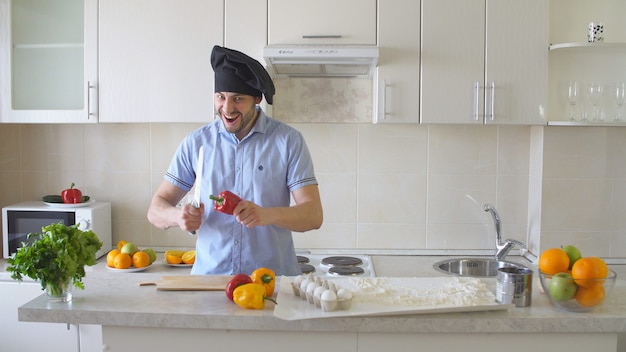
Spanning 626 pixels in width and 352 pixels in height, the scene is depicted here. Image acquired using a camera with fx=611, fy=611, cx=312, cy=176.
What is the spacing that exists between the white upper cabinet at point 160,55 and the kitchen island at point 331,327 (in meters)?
1.44

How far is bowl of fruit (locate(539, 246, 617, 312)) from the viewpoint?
62.2 inches

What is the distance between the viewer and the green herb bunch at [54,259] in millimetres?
1628

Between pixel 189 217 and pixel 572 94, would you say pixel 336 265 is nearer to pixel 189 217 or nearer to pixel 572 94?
pixel 189 217

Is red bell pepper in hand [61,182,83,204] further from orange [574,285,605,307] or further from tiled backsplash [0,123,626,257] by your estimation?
orange [574,285,605,307]

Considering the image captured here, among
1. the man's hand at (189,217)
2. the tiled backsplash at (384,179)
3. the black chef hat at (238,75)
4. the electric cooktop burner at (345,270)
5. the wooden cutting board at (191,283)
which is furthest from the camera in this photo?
the tiled backsplash at (384,179)

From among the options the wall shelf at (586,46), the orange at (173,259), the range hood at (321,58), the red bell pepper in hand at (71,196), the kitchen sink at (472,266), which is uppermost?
the wall shelf at (586,46)

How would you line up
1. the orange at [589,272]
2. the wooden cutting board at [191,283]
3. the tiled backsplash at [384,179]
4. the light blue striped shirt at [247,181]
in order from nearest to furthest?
the orange at [589,272] → the wooden cutting board at [191,283] → the light blue striped shirt at [247,181] → the tiled backsplash at [384,179]

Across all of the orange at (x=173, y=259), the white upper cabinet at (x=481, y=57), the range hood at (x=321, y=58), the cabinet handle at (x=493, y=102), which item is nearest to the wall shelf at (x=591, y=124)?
the white upper cabinet at (x=481, y=57)

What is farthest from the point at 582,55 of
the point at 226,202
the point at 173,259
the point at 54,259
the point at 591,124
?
the point at 54,259

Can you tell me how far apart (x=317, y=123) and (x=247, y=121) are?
1148mm

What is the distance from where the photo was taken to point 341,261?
308 centimetres

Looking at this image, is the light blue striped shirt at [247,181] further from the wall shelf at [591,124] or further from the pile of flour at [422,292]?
the wall shelf at [591,124]

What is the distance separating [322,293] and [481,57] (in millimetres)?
1750

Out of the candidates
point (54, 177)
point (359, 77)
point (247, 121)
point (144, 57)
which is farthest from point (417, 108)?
point (54, 177)
